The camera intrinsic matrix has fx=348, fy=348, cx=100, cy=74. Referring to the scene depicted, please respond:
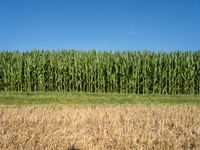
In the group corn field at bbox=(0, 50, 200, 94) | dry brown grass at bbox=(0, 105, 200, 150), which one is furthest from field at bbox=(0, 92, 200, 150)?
corn field at bbox=(0, 50, 200, 94)

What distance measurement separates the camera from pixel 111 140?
20.5 ft

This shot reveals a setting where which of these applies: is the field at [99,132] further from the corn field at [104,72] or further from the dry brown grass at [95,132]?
the corn field at [104,72]

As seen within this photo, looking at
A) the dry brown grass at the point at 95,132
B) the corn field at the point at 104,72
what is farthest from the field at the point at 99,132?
the corn field at the point at 104,72

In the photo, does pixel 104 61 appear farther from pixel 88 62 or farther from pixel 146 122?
pixel 146 122

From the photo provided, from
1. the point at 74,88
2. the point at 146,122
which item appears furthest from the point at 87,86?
the point at 146,122

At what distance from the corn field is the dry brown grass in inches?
589

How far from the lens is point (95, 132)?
689 centimetres

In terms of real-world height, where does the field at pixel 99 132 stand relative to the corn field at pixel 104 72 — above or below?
below

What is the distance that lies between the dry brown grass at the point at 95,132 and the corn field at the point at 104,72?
14954 mm

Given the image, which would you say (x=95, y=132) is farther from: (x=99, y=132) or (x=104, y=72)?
(x=104, y=72)

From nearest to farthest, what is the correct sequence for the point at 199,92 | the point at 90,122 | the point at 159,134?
the point at 159,134 → the point at 90,122 → the point at 199,92

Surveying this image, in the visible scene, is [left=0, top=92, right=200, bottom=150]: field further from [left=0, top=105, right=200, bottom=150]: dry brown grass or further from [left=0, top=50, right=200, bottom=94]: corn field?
[left=0, top=50, right=200, bottom=94]: corn field

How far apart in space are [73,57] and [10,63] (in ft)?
15.2

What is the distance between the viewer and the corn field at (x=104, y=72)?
24.3 m
